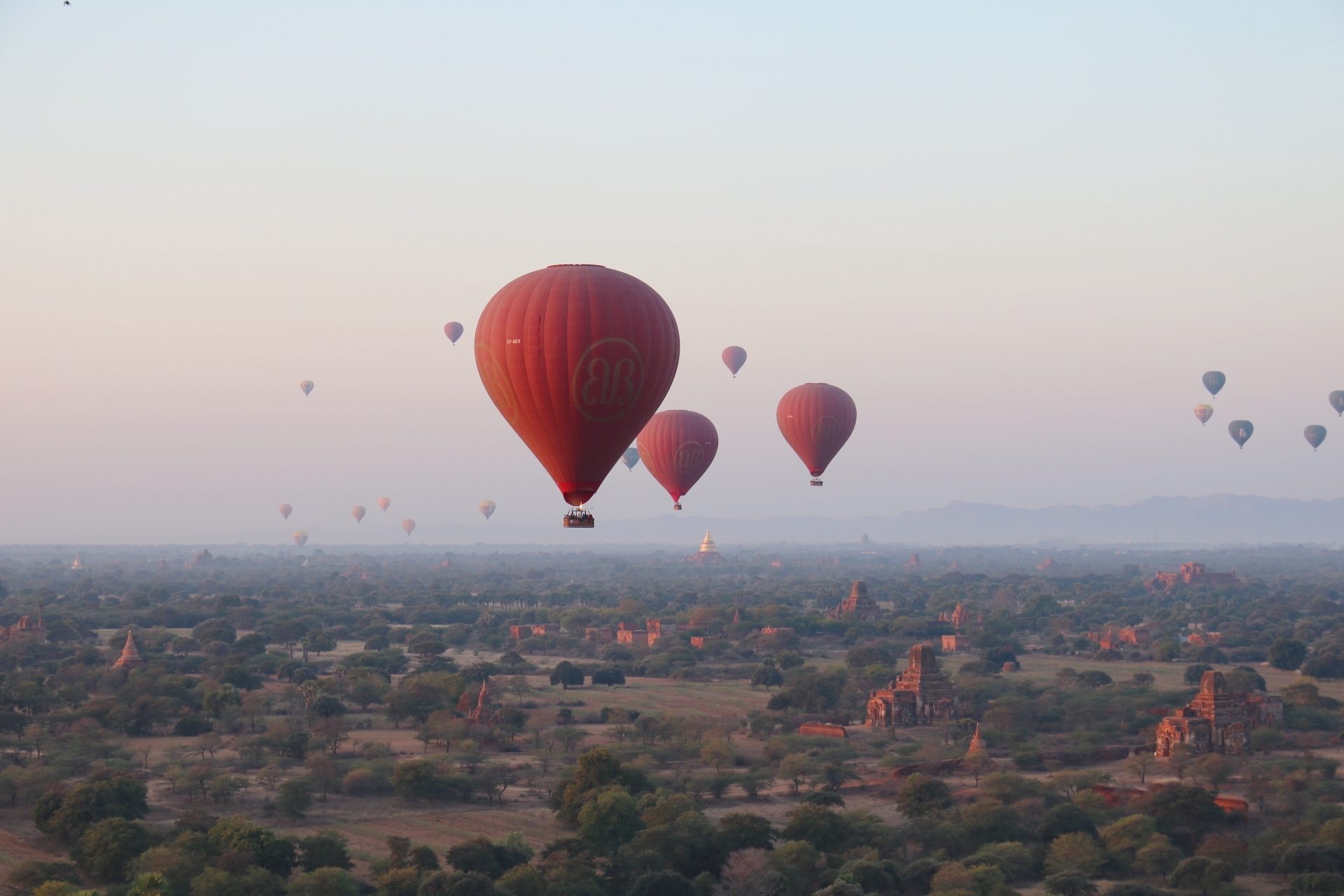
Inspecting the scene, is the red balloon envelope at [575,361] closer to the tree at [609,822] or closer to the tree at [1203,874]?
the tree at [609,822]

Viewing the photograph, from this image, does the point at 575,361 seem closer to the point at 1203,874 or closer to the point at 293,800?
the point at 293,800

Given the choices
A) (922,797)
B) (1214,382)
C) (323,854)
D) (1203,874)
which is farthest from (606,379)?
(1214,382)

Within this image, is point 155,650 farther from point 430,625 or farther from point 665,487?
point 665,487

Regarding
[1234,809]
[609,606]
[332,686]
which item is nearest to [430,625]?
[609,606]

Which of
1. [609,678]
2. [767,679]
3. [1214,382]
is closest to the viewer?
[767,679]

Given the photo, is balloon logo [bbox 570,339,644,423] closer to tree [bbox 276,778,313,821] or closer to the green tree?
the green tree

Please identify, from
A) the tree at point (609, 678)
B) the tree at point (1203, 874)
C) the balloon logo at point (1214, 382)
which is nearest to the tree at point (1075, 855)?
the tree at point (1203, 874)

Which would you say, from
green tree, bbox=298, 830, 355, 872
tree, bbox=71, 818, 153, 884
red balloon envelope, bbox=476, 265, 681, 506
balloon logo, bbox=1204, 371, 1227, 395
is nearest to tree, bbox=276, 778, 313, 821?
tree, bbox=71, 818, 153, 884
